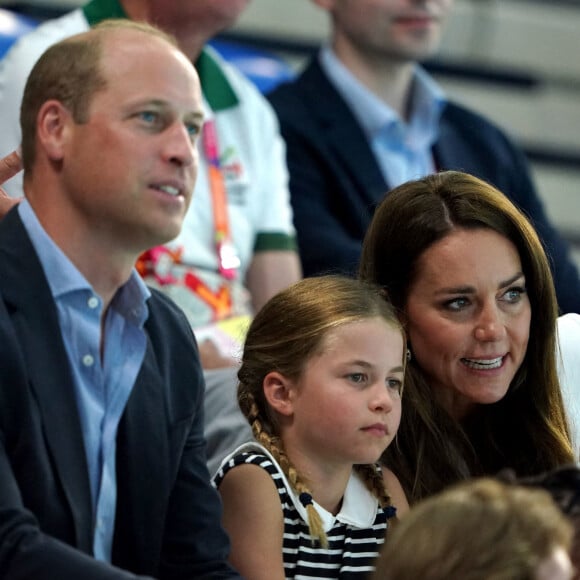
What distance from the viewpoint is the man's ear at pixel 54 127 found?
67.5 inches

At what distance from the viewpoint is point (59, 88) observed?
1726mm

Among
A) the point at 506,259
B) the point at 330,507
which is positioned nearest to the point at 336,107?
the point at 506,259

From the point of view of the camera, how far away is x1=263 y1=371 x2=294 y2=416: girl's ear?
194cm

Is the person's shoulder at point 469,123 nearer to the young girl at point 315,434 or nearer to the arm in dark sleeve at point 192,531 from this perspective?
the young girl at point 315,434

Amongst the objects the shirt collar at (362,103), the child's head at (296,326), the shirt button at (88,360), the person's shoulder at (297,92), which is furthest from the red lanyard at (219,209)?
the shirt button at (88,360)

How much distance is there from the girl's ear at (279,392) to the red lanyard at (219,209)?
31.4 inches

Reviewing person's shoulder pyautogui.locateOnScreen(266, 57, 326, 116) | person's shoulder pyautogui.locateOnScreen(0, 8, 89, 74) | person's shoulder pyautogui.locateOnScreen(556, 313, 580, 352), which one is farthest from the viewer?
person's shoulder pyautogui.locateOnScreen(266, 57, 326, 116)

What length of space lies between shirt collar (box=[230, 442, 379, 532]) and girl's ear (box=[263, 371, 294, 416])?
0.19 ft

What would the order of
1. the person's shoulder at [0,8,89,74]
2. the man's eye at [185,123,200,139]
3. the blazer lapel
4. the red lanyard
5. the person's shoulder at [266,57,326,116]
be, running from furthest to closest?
the person's shoulder at [266,57,326,116]
the red lanyard
the person's shoulder at [0,8,89,74]
the man's eye at [185,123,200,139]
the blazer lapel

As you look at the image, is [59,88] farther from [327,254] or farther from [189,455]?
[327,254]

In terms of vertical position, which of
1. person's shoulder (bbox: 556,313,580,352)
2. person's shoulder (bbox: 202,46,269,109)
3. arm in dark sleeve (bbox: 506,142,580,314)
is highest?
person's shoulder (bbox: 202,46,269,109)

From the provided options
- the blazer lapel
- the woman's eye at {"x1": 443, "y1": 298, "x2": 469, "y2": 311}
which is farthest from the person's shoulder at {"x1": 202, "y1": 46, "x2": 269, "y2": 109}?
the blazer lapel

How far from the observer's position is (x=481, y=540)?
123 cm

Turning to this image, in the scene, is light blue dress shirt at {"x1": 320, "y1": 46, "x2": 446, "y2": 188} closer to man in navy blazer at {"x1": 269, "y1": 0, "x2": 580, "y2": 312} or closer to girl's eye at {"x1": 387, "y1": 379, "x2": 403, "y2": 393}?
man in navy blazer at {"x1": 269, "y1": 0, "x2": 580, "y2": 312}
